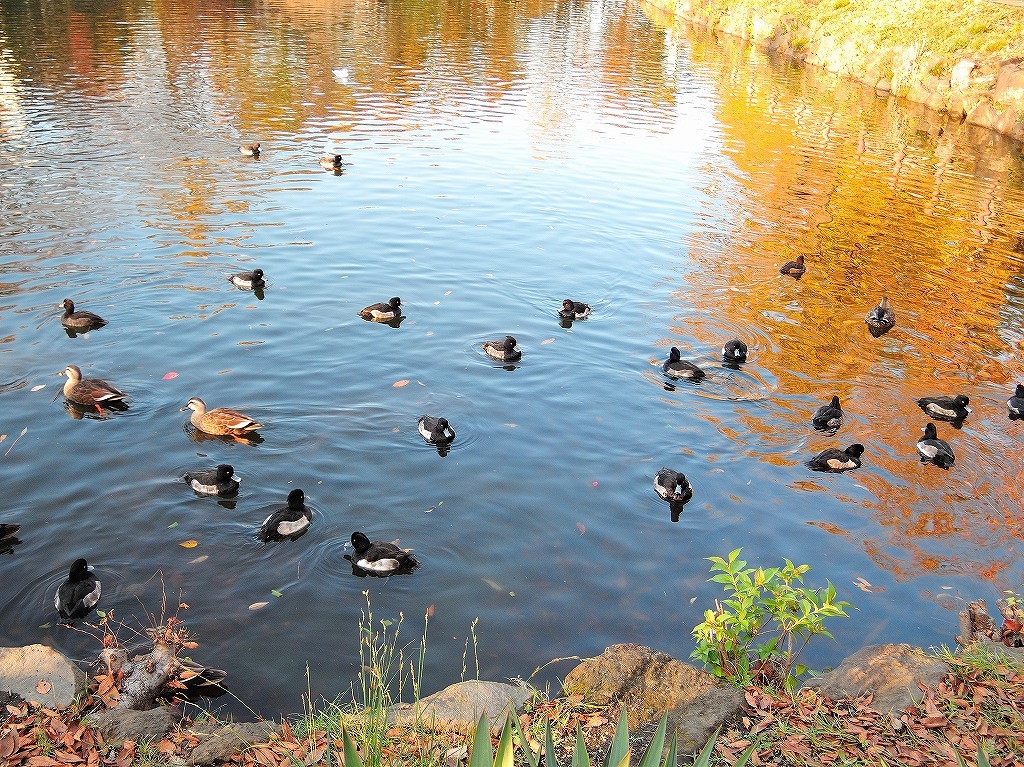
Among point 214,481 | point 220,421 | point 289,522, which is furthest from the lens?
point 220,421

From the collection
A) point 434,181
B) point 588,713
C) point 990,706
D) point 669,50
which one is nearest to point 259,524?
point 588,713

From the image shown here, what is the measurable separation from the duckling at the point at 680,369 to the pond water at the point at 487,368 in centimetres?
47

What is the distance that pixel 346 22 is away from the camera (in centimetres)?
5531

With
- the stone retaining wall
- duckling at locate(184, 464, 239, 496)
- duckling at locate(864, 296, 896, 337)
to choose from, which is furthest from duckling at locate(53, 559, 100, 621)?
the stone retaining wall

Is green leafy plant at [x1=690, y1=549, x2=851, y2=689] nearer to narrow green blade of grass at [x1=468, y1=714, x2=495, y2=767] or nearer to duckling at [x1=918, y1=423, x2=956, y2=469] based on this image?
narrow green blade of grass at [x1=468, y1=714, x2=495, y2=767]

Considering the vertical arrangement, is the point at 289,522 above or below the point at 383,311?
below

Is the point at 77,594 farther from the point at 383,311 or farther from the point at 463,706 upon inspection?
the point at 383,311

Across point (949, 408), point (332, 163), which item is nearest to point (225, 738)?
point (949, 408)

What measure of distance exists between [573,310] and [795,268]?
5.52 m

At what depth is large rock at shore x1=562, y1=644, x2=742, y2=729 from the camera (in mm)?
6070

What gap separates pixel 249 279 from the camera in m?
15.6

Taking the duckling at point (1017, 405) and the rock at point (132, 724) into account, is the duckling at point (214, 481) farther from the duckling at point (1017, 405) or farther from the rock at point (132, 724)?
the duckling at point (1017, 405)

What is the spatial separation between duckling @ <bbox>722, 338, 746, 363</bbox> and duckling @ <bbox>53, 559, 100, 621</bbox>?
9823 mm

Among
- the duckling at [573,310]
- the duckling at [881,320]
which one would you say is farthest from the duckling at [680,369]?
the duckling at [881,320]
